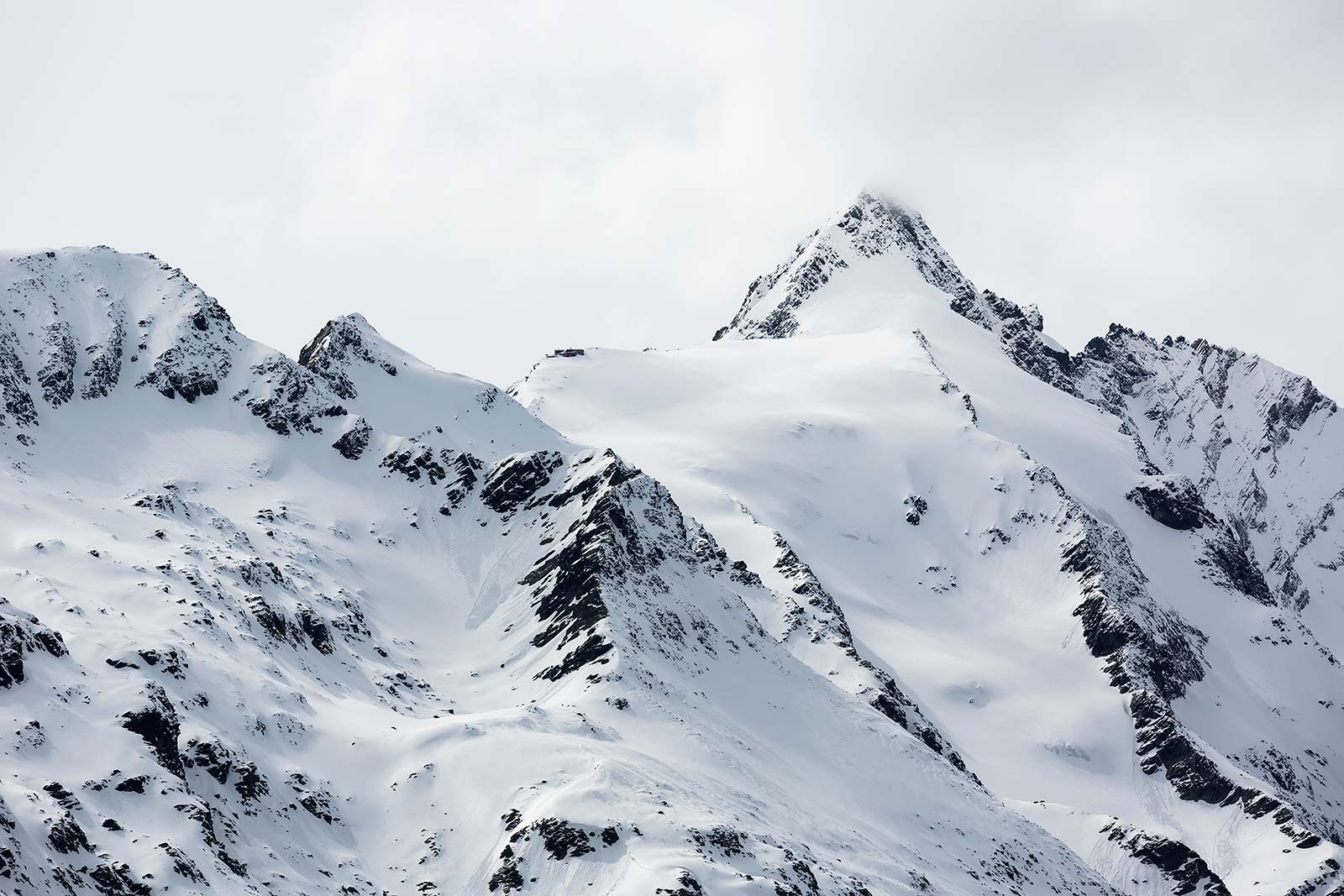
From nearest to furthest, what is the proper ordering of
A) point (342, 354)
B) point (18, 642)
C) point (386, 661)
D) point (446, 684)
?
point (18, 642)
point (386, 661)
point (446, 684)
point (342, 354)

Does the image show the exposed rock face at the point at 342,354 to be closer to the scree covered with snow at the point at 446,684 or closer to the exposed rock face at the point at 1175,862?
the scree covered with snow at the point at 446,684

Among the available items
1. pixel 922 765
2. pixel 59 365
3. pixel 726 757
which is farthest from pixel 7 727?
pixel 922 765

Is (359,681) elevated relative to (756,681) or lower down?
lower down

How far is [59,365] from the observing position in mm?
148750

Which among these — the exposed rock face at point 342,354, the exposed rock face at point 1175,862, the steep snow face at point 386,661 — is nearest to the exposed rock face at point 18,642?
the steep snow face at point 386,661

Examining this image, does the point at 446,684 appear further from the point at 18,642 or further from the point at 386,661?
the point at 18,642

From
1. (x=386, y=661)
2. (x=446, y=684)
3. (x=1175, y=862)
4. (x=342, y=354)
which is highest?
(x=342, y=354)

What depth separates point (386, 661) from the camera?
126 meters

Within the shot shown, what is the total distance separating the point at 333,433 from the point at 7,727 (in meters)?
72.6

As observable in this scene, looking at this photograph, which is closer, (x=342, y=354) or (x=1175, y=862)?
(x=1175, y=862)

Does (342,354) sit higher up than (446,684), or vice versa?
(342,354)

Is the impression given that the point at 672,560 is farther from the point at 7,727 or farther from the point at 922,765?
the point at 7,727

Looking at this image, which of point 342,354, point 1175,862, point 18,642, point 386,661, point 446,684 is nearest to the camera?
point 18,642

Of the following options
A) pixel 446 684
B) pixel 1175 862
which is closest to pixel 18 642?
pixel 446 684
